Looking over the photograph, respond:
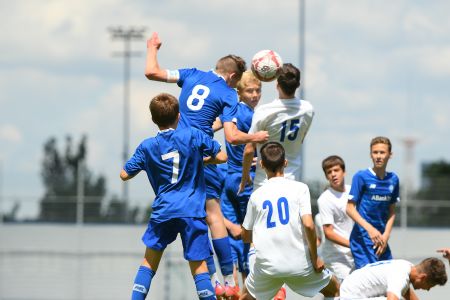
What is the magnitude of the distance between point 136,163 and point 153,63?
121 centimetres

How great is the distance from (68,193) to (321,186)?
10.7m

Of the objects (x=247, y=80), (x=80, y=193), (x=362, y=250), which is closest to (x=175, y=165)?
(x=247, y=80)

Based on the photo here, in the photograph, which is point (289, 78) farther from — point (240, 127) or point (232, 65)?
point (240, 127)

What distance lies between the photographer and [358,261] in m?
13.0

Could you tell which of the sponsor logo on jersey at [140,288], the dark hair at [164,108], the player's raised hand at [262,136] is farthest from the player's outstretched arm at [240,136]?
the sponsor logo on jersey at [140,288]

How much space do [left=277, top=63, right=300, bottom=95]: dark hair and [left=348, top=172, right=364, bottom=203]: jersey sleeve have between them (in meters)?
1.92

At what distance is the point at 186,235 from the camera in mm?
10609

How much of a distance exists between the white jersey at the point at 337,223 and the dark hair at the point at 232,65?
2.55m

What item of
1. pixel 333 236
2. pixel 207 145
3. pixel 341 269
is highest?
pixel 207 145

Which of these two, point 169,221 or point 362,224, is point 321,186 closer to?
point 362,224

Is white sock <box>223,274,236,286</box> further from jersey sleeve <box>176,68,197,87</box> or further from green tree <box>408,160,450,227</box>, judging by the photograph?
green tree <box>408,160,450,227</box>

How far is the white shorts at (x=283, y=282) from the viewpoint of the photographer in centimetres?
1049

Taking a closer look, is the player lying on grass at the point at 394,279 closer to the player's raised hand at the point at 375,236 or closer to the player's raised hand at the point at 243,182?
the player's raised hand at the point at 375,236

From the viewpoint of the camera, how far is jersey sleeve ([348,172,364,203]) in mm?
12758
